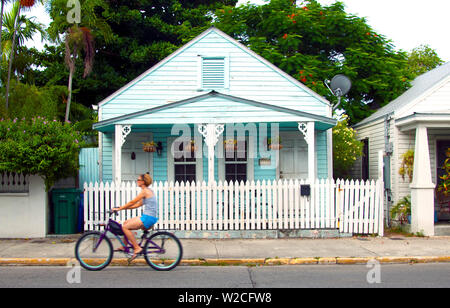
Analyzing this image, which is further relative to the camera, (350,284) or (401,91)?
(401,91)

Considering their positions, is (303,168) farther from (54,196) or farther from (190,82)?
(54,196)

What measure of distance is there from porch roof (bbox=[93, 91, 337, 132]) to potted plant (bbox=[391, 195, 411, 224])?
351 cm

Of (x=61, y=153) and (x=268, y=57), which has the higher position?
(x=268, y=57)

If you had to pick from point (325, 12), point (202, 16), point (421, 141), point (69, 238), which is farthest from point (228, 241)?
→ point (202, 16)

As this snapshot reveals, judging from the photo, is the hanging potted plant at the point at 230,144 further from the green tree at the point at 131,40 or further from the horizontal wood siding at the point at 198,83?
the green tree at the point at 131,40

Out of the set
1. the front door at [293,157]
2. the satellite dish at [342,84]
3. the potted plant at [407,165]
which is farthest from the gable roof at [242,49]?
the potted plant at [407,165]

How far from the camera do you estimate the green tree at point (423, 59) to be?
3406 cm

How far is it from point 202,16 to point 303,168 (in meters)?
15.2

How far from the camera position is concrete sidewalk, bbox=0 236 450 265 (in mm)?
→ 9391

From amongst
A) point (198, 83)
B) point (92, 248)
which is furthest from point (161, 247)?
point (198, 83)

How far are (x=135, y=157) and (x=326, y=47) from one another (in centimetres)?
1119

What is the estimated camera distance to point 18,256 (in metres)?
9.70

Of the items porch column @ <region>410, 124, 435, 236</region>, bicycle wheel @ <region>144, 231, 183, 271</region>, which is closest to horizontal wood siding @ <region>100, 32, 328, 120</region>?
porch column @ <region>410, 124, 435, 236</region>

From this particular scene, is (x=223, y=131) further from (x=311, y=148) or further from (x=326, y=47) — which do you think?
(x=326, y=47)
